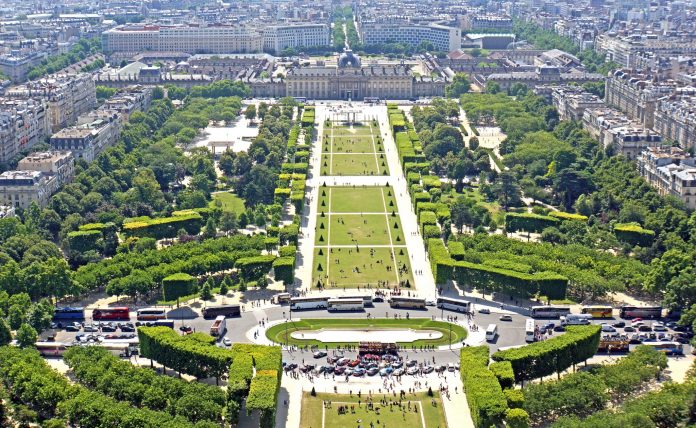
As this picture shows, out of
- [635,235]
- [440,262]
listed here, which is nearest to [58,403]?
[440,262]

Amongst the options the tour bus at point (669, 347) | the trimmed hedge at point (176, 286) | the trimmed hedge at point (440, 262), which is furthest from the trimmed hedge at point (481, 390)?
the trimmed hedge at point (176, 286)

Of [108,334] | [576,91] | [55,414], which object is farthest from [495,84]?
[55,414]

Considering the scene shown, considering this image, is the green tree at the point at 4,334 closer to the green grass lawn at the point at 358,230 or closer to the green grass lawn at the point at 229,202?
the green grass lawn at the point at 358,230

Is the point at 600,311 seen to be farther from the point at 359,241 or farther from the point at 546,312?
the point at 359,241

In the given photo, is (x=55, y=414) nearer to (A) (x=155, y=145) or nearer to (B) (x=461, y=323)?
(B) (x=461, y=323)

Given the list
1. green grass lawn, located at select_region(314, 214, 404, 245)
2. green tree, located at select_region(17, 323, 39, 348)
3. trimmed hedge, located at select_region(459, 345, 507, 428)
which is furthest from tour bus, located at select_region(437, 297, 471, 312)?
green tree, located at select_region(17, 323, 39, 348)

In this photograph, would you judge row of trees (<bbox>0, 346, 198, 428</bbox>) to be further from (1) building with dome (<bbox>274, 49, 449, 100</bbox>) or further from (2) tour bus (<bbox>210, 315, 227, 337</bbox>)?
(1) building with dome (<bbox>274, 49, 449, 100</bbox>)
